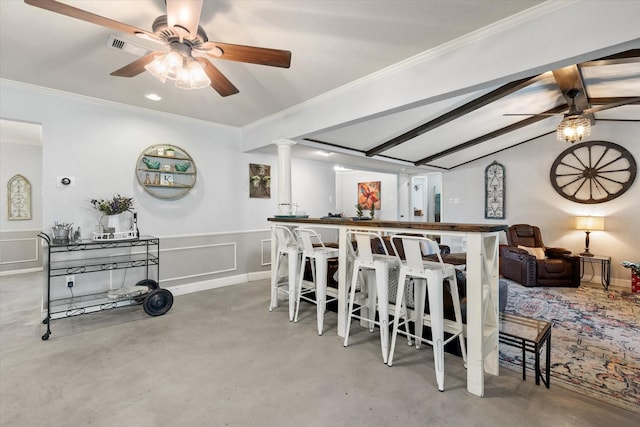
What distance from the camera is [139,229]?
3.80 meters

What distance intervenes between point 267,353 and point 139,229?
8.33 feet

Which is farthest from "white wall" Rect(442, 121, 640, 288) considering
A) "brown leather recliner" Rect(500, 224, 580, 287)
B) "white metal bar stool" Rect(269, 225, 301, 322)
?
"white metal bar stool" Rect(269, 225, 301, 322)

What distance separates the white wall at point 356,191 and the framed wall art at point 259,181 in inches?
178

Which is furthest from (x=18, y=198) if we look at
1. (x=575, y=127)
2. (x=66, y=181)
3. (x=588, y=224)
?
→ (x=588, y=224)

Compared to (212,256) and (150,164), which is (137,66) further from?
(212,256)

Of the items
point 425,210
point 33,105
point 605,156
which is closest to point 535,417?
point 33,105

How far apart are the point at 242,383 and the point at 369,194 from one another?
7.59m

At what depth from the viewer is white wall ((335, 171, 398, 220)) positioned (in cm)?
869

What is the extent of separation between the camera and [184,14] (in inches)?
60.7

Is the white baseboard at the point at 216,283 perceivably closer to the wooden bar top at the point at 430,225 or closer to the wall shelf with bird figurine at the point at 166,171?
the wall shelf with bird figurine at the point at 166,171

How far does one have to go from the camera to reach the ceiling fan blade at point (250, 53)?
1789mm

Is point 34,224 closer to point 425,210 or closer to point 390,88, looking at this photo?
point 390,88

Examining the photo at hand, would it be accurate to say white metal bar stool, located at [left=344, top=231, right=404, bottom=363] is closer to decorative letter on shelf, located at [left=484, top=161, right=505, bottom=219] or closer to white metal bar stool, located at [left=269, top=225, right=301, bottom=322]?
white metal bar stool, located at [left=269, top=225, right=301, bottom=322]

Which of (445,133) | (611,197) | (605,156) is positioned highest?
(445,133)
